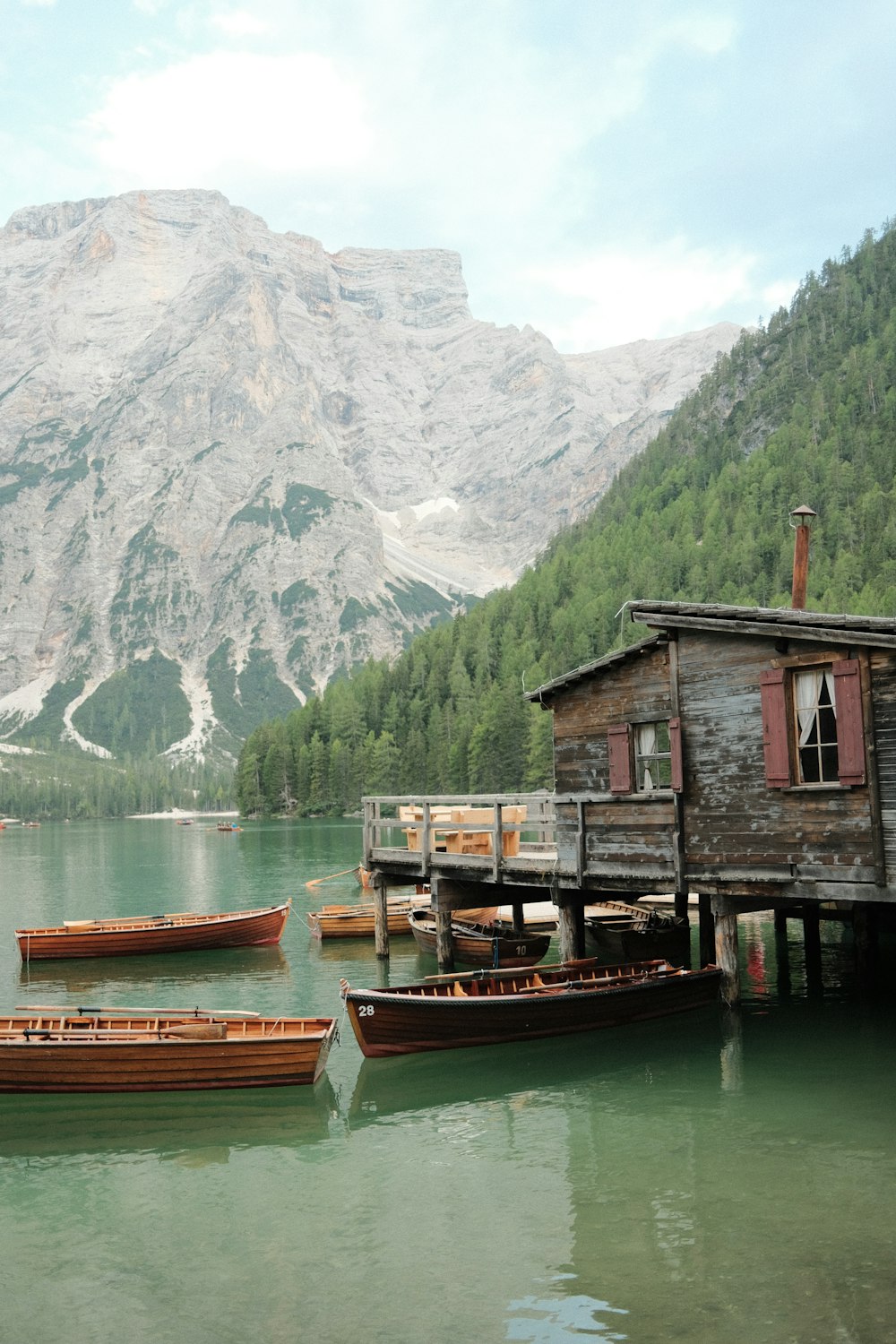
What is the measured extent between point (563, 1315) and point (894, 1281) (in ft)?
12.6

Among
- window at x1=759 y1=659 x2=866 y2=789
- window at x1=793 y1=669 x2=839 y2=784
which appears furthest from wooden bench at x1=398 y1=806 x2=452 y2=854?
window at x1=793 y1=669 x2=839 y2=784

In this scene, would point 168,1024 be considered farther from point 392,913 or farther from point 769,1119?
point 392,913

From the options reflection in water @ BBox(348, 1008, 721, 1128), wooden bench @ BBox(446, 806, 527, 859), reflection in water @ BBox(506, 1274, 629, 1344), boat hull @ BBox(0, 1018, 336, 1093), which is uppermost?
wooden bench @ BBox(446, 806, 527, 859)

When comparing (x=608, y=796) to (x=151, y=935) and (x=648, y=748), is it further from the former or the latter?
(x=151, y=935)

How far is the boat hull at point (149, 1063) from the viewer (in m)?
19.8

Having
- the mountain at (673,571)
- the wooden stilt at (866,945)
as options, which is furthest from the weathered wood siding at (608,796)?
the mountain at (673,571)

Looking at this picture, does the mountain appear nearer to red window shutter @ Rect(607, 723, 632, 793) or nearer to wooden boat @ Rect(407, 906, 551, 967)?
wooden boat @ Rect(407, 906, 551, 967)

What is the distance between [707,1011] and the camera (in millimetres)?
25141

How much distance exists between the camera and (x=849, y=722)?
2017cm

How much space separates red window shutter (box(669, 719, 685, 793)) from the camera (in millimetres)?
23636

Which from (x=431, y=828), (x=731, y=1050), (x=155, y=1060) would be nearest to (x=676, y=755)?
(x=731, y=1050)

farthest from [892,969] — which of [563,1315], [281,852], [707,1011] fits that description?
[281,852]

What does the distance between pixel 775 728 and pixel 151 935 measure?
27.6 metres

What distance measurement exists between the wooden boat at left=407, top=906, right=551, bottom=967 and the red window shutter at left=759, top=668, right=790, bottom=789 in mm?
12086
